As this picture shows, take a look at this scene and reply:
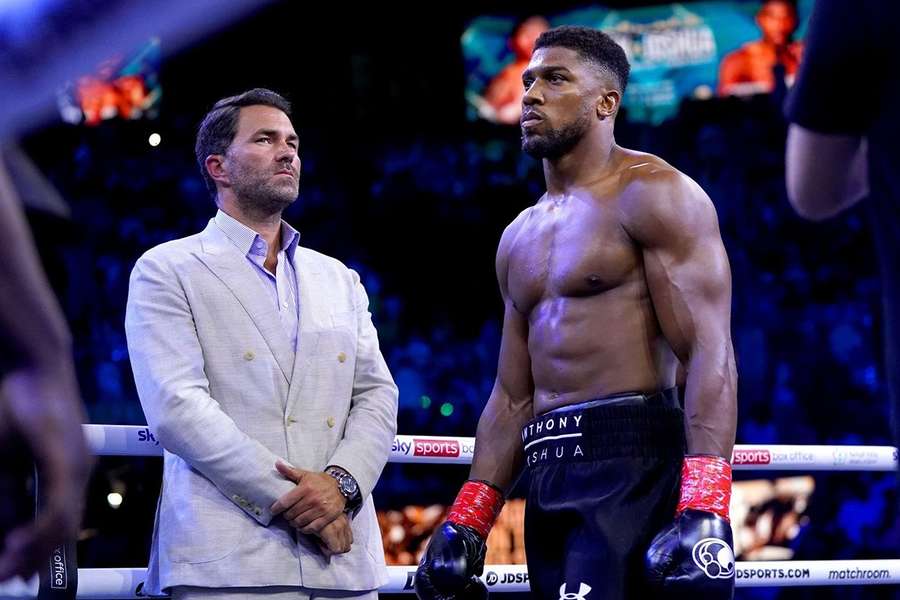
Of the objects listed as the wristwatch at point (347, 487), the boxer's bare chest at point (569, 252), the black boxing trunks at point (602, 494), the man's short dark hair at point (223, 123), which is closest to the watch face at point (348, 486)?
the wristwatch at point (347, 487)

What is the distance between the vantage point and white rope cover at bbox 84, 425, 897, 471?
2027mm

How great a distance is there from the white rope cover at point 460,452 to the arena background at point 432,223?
12.6ft

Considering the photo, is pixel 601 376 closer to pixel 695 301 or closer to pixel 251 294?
pixel 695 301

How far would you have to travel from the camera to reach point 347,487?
2.05 metres

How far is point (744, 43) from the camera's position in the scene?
7.86 metres

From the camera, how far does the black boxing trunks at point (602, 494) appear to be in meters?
1.80

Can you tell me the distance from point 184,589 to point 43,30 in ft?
4.81

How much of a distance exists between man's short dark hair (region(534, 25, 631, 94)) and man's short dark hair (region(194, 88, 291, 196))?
24.5 inches

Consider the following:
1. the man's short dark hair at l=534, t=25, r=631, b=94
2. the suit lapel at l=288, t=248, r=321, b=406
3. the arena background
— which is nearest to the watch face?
the suit lapel at l=288, t=248, r=321, b=406

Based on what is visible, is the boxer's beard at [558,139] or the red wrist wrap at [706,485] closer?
the red wrist wrap at [706,485]

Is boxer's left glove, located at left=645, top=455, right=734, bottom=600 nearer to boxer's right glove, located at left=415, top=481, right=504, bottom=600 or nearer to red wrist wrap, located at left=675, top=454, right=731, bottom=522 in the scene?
red wrist wrap, located at left=675, top=454, right=731, bottom=522

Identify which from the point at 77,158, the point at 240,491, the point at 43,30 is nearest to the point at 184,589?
the point at 240,491

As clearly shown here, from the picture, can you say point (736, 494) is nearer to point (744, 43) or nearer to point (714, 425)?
point (744, 43)

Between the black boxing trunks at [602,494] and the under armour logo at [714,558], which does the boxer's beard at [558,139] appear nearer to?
the black boxing trunks at [602,494]
